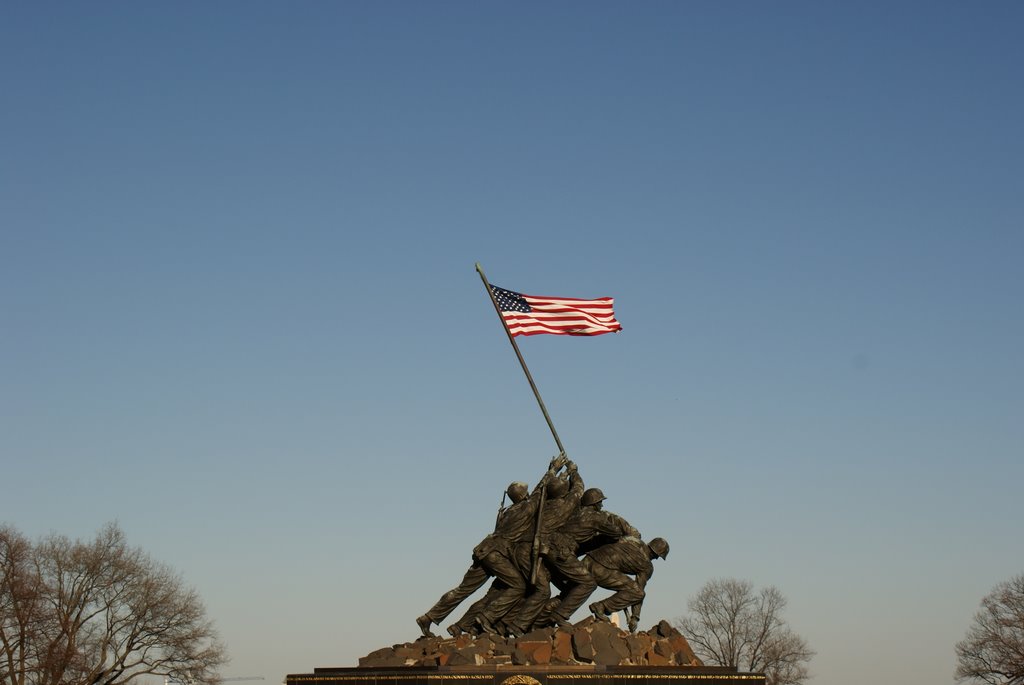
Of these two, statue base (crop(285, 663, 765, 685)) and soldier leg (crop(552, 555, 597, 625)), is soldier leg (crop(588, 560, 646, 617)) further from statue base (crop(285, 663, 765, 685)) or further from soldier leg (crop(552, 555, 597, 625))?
statue base (crop(285, 663, 765, 685))

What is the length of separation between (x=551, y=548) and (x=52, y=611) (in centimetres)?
2239

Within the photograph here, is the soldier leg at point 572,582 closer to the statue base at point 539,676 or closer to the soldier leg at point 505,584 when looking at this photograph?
the soldier leg at point 505,584

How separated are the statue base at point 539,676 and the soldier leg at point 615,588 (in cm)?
232

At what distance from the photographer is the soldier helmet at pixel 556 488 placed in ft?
111

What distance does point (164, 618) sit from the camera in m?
50.5

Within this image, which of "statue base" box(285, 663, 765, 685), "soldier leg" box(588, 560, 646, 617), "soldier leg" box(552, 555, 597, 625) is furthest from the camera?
"soldier leg" box(588, 560, 646, 617)

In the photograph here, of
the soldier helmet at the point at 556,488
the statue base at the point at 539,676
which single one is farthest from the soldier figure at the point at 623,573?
the statue base at the point at 539,676

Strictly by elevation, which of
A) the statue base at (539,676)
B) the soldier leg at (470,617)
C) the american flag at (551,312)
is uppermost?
the american flag at (551,312)

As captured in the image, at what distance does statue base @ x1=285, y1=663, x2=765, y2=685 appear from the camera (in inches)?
1206

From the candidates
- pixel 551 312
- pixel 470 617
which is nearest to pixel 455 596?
pixel 470 617

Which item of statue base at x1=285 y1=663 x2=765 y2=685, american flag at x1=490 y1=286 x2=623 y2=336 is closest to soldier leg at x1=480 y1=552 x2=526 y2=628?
statue base at x1=285 y1=663 x2=765 y2=685

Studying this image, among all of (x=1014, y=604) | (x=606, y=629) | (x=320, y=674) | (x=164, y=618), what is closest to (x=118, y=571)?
(x=164, y=618)

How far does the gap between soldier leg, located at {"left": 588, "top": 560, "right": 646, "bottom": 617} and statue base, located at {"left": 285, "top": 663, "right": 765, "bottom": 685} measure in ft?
7.62

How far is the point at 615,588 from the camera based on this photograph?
33.8 meters
